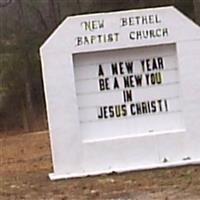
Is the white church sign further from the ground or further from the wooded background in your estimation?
the wooded background

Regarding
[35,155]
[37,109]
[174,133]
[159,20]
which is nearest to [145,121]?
[174,133]

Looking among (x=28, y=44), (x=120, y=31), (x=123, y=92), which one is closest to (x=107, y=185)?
(x=123, y=92)

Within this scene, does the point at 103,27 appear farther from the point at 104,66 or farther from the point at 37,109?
the point at 37,109

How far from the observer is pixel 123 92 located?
40.9 ft

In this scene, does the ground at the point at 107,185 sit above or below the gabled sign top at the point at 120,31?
below

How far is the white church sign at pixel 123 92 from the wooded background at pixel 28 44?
14511mm

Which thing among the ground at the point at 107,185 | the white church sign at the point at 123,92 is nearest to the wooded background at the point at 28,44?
the ground at the point at 107,185

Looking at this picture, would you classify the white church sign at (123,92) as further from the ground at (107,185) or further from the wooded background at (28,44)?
the wooded background at (28,44)

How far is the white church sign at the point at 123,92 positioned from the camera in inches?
484

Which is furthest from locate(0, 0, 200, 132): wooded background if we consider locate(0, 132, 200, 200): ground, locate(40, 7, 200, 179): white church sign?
locate(40, 7, 200, 179): white church sign

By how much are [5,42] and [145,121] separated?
52.9ft

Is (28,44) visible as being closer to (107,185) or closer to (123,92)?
(123,92)

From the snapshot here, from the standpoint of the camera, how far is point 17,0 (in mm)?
28016

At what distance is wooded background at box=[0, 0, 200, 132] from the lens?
27.2m
